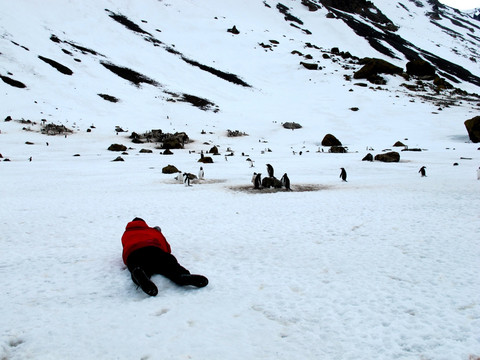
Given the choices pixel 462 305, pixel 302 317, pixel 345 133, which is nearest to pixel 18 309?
pixel 302 317

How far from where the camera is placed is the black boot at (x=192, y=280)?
4.00 metres

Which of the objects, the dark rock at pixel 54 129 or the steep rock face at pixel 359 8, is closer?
the dark rock at pixel 54 129

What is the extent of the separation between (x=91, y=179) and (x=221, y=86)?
33549 mm

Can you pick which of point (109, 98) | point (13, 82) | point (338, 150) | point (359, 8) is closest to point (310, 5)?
point (359, 8)

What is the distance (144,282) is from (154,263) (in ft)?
1.57

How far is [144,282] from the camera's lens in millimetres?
3861

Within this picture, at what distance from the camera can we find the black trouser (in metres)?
4.20

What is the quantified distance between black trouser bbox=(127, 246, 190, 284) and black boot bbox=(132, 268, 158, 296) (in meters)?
0.17

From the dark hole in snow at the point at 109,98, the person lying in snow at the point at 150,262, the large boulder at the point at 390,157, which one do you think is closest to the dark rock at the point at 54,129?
the dark hole in snow at the point at 109,98

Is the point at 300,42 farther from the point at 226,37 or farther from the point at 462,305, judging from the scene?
the point at 462,305

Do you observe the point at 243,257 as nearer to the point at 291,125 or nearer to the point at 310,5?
the point at 291,125

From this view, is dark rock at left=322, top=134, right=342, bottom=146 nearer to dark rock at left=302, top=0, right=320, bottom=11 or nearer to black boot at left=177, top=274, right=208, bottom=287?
black boot at left=177, top=274, right=208, bottom=287

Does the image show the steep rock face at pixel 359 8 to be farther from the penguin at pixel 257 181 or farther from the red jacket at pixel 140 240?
the red jacket at pixel 140 240

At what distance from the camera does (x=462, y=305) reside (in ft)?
11.6
